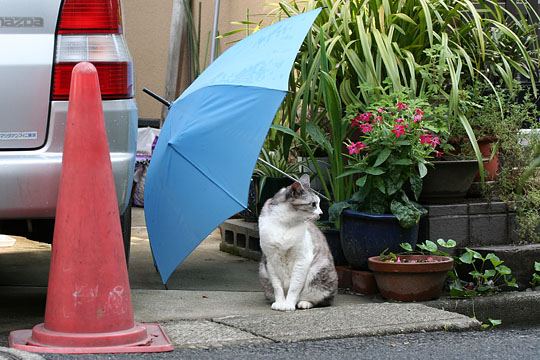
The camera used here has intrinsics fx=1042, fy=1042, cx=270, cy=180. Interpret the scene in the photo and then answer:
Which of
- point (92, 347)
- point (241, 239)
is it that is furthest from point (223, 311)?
point (241, 239)

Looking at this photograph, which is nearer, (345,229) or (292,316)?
(292,316)

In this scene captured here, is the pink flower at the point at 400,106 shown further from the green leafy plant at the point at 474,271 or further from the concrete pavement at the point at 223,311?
the concrete pavement at the point at 223,311

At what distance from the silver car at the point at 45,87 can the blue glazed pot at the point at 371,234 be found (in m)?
1.51

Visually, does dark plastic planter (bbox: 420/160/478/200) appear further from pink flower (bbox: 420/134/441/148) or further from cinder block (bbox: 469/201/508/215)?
pink flower (bbox: 420/134/441/148)

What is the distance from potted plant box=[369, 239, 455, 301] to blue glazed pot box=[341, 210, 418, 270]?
99 millimetres

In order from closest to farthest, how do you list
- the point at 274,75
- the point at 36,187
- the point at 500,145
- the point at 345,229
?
the point at 36,187 → the point at 274,75 → the point at 345,229 → the point at 500,145

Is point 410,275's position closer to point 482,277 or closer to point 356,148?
point 482,277

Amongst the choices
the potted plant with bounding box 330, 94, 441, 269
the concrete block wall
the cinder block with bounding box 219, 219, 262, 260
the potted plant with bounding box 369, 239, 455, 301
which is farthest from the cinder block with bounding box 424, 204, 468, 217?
the cinder block with bounding box 219, 219, 262, 260

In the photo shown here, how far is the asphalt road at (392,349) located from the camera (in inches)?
153

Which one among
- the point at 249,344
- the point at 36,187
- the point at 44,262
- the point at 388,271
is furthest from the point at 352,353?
the point at 44,262

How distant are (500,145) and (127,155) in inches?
96.3

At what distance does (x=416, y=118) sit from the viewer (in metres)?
5.12

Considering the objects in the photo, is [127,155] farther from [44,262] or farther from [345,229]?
[44,262]

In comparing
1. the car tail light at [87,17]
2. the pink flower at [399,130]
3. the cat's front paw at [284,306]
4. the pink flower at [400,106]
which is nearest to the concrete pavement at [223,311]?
the cat's front paw at [284,306]
